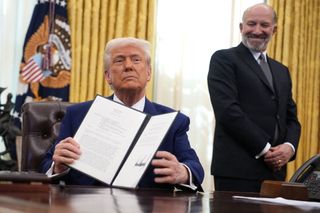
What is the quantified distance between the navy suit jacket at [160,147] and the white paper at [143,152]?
0.52 feet

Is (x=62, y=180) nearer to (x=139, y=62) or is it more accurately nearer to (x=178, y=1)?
(x=139, y=62)

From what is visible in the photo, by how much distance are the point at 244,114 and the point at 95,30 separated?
175 cm

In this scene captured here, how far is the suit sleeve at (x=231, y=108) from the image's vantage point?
117 inches

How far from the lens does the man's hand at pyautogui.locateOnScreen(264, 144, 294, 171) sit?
9.79 ft

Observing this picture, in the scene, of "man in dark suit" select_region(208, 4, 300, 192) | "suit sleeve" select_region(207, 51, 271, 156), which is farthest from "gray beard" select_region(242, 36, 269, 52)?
"suit sleeve" select_region(207, 51, 271, 156)

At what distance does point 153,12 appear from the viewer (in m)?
4.53

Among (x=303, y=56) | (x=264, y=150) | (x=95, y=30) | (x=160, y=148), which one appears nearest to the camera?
(x=160, y=148)

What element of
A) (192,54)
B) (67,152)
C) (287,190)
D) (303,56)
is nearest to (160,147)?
(67,152)

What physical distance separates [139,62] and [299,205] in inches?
44.4

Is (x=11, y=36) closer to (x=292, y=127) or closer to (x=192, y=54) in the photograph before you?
(x=192, y=54)

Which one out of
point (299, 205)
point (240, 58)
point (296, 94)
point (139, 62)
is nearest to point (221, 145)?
point (240, 58)

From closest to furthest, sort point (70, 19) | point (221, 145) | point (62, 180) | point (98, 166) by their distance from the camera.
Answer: point (98, 166)
point (62, 180)
point (221, 145)
point (70, 19)

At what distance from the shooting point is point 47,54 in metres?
4.33

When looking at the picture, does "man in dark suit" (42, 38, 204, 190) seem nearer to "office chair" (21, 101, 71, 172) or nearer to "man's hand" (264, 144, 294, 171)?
"office chair" (21, 101, 71, 172)
